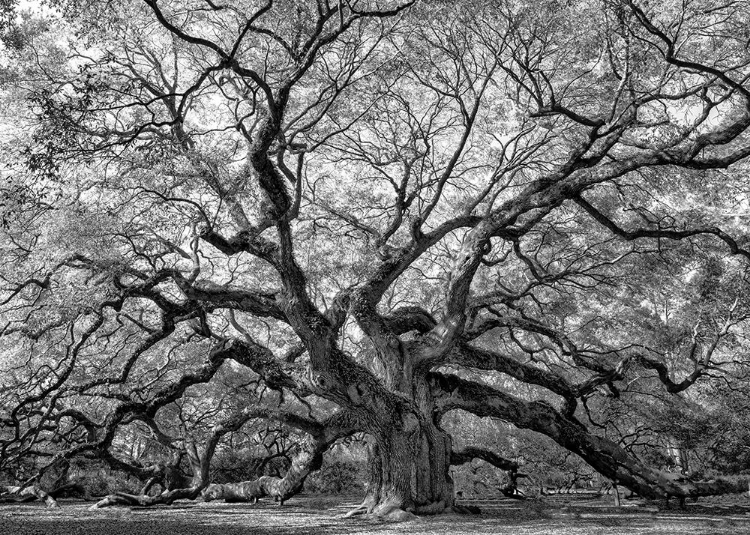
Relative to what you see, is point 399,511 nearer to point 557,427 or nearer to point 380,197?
point 557,427

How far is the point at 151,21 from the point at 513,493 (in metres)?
13.8

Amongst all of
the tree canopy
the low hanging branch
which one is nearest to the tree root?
the tree canopy

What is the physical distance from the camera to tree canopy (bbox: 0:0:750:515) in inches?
340

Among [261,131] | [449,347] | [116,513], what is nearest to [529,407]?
[449,347]

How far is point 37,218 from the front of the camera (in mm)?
10898

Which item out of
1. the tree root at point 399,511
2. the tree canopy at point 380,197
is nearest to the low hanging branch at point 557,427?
the tree canopy at point 380,197

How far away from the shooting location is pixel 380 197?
14359 mm

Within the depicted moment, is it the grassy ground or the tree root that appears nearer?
the grassy ground

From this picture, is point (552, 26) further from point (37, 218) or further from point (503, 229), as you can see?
point (37, 218)

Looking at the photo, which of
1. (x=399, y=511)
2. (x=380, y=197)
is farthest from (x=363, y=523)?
(x=380, y=197)

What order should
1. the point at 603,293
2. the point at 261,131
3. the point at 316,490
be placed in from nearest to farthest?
the point at 261,131 → the point at 603,293 → the point at 316,490

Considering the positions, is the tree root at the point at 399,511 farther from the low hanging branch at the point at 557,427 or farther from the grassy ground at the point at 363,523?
the low hanging branch at the point at 557,427

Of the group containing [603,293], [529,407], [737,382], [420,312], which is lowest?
[529,407]

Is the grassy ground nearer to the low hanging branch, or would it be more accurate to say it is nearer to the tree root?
the tree root
